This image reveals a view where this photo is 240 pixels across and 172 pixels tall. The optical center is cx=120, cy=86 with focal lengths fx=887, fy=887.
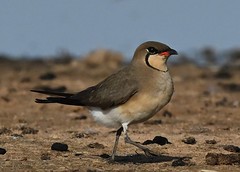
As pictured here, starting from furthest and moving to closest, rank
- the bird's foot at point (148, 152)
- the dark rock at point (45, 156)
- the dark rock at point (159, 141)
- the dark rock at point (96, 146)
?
the dark rock at point (159, 141) → the dark rock at point (96, 146) → the dark rock at point (45, 156) → the bird's foot at point (148, 152)

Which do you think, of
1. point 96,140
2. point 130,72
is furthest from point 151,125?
point 130,72

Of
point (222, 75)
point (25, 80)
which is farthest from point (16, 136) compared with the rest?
point (222, 75)

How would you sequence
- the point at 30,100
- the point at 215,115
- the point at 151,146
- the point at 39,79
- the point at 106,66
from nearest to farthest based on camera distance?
the point at 151,146 < the point at 215,115 < the point at 30,100 < the point at 39,79 < the point at 106,66

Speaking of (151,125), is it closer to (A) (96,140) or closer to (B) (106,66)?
(A) (96,140)

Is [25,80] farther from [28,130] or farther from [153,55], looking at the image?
[153,55]

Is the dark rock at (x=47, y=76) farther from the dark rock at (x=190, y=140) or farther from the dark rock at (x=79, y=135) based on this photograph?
the dark rock at (x=190, y=140)

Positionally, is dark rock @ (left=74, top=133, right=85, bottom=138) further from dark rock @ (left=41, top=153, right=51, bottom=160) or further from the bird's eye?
the bird's eye

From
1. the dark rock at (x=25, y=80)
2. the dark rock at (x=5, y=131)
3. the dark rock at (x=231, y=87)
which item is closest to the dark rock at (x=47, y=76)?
the dark rock at (x=25, y=80)

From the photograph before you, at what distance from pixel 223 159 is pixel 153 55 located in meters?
1.20

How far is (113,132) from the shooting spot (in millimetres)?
10734

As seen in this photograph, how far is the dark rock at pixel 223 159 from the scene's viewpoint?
8406 mm

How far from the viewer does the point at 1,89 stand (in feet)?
51.4

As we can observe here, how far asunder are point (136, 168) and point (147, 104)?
0.61 m

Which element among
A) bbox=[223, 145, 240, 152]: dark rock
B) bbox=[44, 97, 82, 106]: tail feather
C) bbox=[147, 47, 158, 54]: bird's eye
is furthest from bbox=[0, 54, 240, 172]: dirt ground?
bbox=[147, 47, 158, 54]: bird's eye
